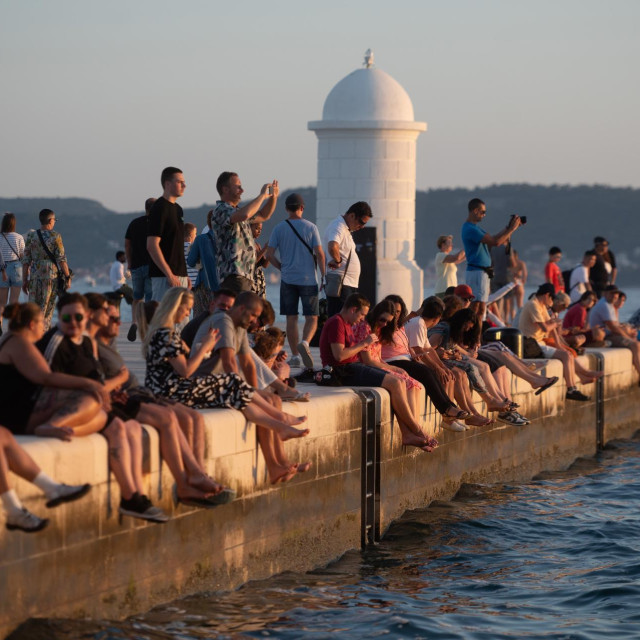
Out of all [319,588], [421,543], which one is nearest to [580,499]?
[421,543]

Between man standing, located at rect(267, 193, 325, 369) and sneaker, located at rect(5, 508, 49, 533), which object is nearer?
sneaker, located at rect(5, 508, 49, 533)

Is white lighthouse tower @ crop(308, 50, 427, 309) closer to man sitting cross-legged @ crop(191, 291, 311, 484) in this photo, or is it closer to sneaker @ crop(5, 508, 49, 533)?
man sitting cross-legged @ crop(191, 291, 311, 484)

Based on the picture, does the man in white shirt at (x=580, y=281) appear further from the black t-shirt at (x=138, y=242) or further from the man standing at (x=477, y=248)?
the black t-shirt at (x=138, y=242)

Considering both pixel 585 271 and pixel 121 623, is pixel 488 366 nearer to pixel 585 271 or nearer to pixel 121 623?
pixel 121 623

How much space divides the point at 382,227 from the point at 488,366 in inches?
344

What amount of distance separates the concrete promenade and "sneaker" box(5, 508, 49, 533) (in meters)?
0.05

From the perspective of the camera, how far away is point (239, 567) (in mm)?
8766

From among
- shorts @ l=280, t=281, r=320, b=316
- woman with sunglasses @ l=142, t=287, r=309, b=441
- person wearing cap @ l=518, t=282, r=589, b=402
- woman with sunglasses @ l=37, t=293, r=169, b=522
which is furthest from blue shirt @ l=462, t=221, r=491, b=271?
woman with sunglasses @ l=37, t=293, r=169, b=522

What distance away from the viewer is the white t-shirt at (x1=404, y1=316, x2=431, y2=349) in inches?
465

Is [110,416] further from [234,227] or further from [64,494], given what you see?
[234,227]

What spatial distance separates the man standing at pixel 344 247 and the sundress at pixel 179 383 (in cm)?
513

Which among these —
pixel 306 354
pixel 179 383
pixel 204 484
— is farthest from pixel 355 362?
pixel 204 484

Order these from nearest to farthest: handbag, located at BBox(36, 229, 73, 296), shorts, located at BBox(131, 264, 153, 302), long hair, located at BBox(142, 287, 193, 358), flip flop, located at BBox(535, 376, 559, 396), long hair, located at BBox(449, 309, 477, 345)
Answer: long hair, located at BBox(142, 287, 193, 358), long hair, located at BBox(449, 309, 477, 345), shorts, located at BBox(131, 264, 153, 302), flip flop, located at BBox(535, 376, 559, 396), handbag, located at BBox(36, 229, 73, 296)

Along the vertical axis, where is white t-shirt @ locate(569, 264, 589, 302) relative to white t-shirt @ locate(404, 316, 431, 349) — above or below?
above
